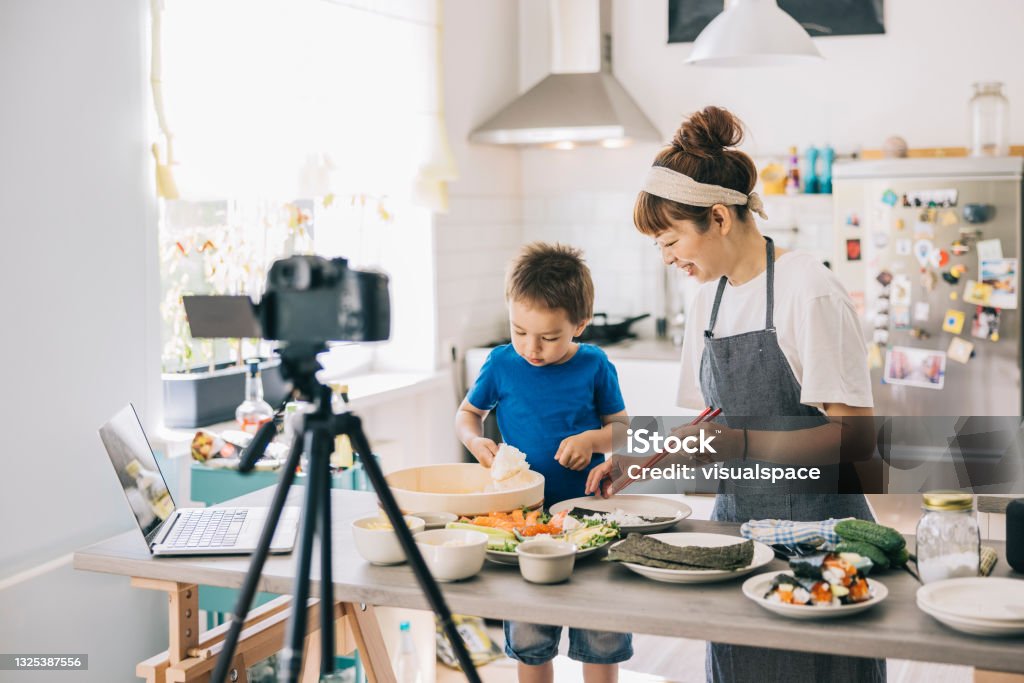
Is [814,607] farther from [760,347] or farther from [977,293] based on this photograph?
[977,293]

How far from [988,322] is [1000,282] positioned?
169 millimetres

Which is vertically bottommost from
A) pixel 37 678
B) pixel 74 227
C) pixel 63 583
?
pixel 37 678

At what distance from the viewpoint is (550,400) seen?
2.46 m

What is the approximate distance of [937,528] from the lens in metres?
1.61

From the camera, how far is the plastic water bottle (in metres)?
3.20

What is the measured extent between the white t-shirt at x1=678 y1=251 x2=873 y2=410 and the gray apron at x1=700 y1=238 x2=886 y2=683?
0.02m

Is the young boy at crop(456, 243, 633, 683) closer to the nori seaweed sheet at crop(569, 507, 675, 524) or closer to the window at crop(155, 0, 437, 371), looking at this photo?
the nori seaweed sheet at crop(569, 507, 675, 524)

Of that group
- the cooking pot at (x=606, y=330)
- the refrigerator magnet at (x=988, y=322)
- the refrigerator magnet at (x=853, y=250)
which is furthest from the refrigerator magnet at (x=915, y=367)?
the cooking pot at (x=606, y=330)

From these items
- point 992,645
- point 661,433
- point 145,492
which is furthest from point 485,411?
point 992,645

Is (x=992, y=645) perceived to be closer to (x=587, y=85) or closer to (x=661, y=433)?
(x=661, y=433)

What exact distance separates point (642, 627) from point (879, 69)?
4.04 meters

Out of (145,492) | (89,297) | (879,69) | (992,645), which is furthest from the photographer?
(879,69)

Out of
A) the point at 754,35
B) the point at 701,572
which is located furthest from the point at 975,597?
the point at 754,35

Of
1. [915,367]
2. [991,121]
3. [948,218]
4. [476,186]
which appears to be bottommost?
[915,367]
